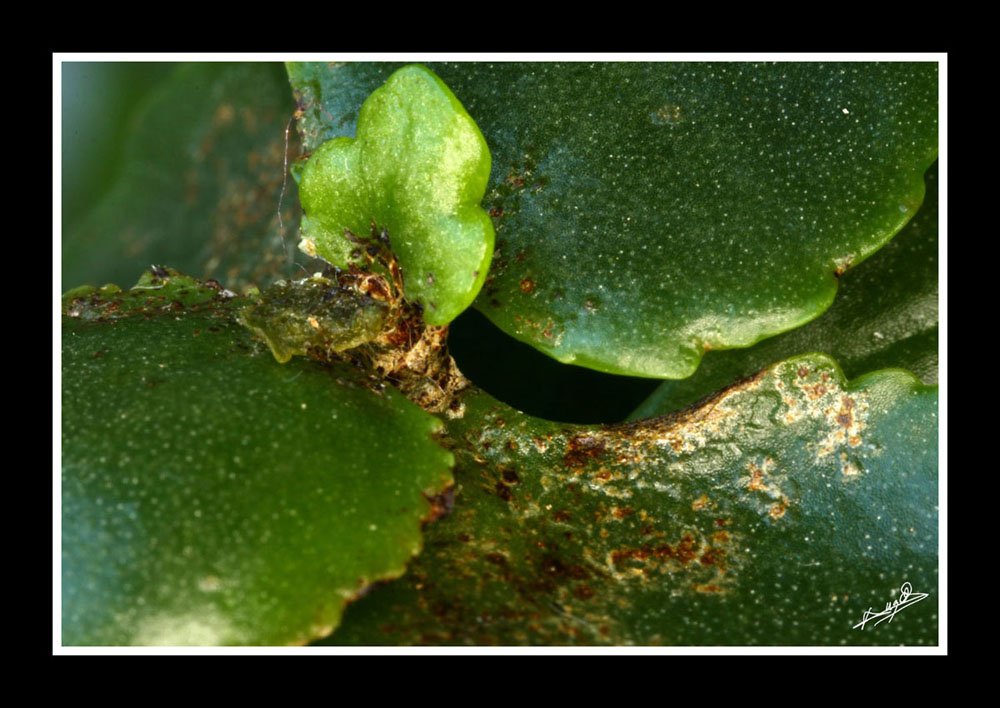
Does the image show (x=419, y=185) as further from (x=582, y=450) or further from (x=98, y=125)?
(x=98, y=125)

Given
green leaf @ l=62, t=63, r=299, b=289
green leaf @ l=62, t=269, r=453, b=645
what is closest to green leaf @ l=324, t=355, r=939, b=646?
green leaf @ l=62, t=269, r=453, b=645

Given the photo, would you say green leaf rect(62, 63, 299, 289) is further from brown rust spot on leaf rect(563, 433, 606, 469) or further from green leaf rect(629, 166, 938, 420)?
green leaf rect(629, 166, 938, 420)

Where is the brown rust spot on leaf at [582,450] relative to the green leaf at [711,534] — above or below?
above

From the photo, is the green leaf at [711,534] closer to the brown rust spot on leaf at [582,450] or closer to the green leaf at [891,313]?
the brown rust spot on leaf at [582,450]

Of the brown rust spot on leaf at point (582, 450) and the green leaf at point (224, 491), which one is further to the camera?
the brown rust spot on leaf at point (582, 450)

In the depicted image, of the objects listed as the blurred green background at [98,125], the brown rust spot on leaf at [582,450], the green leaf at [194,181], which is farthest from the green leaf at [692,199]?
the blurred green background at [98,125]

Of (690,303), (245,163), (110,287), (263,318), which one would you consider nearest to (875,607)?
(690,303)

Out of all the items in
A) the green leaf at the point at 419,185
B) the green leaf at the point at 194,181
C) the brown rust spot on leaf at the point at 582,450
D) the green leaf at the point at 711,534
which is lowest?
the green leaf at the point at 711,534

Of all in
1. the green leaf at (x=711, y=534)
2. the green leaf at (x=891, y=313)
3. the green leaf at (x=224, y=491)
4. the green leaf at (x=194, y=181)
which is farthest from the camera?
the green leaf at (x=194, y=181)
